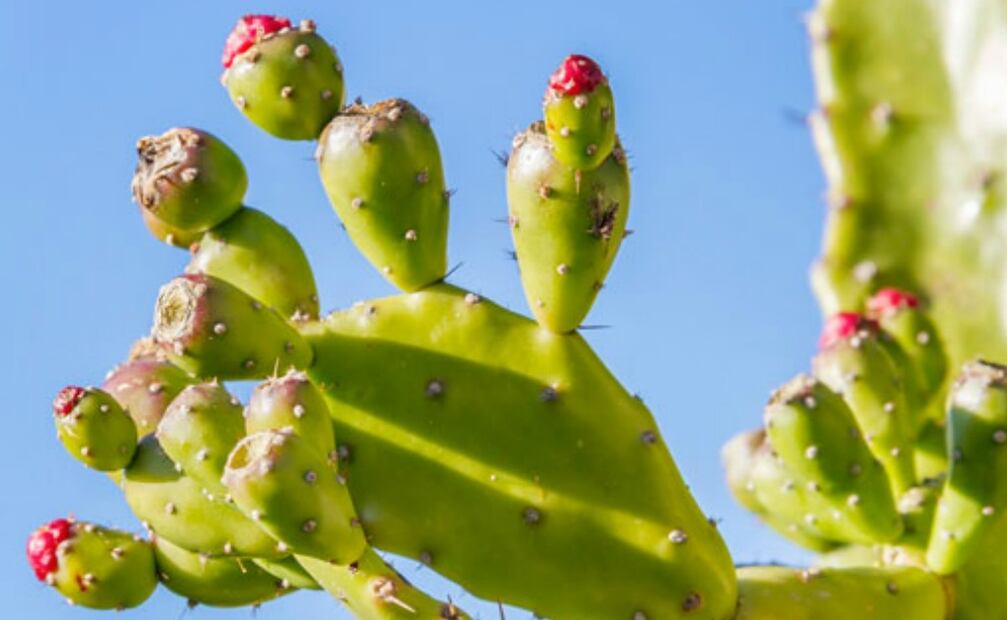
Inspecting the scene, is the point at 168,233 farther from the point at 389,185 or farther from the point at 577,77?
the point at 577,77

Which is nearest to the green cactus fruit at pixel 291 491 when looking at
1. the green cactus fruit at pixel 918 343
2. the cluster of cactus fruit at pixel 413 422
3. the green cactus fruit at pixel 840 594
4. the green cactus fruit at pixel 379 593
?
the cluster of cactus fruit at pixel 413 422

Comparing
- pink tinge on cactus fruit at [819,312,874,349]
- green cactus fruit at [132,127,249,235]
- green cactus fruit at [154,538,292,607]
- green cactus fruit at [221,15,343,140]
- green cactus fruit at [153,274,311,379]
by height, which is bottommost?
green cactus fruit at [154,538,292,607]

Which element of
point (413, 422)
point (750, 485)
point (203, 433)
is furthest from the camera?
point (750, 485)

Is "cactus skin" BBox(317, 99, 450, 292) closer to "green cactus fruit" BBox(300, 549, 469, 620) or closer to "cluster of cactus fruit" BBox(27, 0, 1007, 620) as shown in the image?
"cluster of cactus fruit" BBox(27, 0, 1007, 620)

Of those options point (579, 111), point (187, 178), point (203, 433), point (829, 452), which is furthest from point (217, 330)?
point (829, 452)

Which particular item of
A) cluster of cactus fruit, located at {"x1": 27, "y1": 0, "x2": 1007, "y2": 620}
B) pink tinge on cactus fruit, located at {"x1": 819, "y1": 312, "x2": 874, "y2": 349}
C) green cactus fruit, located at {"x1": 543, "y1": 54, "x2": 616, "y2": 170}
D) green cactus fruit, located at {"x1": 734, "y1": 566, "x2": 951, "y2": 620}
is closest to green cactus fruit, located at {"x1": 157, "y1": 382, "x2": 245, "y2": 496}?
cluster of cactus fruit, located at {"x1": 27, "y1": 0, "x2": 1007, "y2": 620}

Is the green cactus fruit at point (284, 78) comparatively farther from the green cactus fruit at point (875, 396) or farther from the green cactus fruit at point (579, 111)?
the green cactus fruit at point (875, 396)
